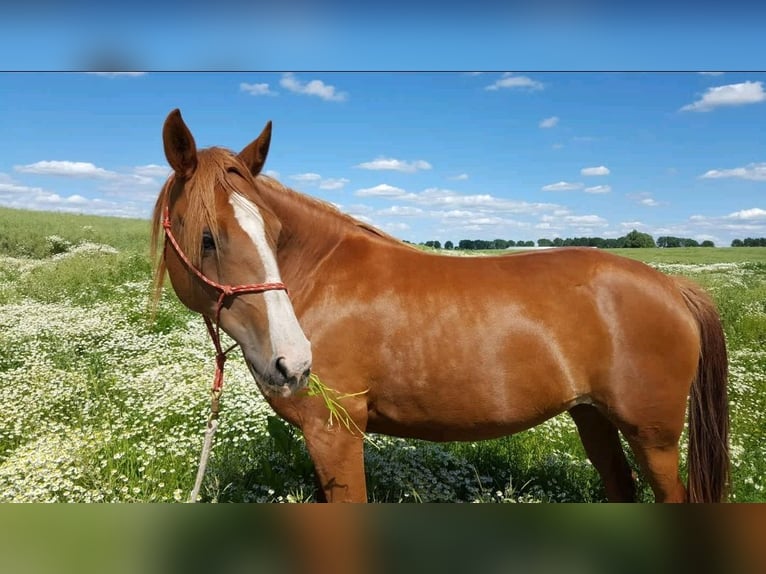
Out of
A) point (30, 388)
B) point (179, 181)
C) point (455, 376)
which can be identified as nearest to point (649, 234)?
point (455, 376)

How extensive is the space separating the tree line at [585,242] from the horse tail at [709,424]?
0.28 meters

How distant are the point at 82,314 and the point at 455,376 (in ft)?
6.64

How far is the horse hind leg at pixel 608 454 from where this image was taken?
6.72ft

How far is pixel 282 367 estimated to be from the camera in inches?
47.1

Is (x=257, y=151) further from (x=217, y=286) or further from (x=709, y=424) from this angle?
(x=709, y=424)

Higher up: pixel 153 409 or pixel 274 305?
pixel 274 305

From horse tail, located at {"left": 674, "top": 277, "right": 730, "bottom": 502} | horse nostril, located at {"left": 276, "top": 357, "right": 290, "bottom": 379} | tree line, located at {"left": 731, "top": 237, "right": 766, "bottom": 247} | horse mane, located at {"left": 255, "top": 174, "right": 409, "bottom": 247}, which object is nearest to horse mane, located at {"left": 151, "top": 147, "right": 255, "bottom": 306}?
horse mane, located at {"left": 255, "top": 174, "right": 409, "bottom": 247}

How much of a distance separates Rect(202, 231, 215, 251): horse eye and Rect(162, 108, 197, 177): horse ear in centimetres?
20

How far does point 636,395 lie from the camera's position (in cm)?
164

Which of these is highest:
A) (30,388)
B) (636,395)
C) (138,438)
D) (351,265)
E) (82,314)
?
(351,265)

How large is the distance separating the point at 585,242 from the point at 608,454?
960 mm

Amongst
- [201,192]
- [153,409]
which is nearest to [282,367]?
[201,192]

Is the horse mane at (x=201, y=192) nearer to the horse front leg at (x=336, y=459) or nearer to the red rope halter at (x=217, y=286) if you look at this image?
the red rope halter at (x=217, y=286)

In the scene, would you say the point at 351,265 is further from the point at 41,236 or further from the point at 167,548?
the point at 41,236
